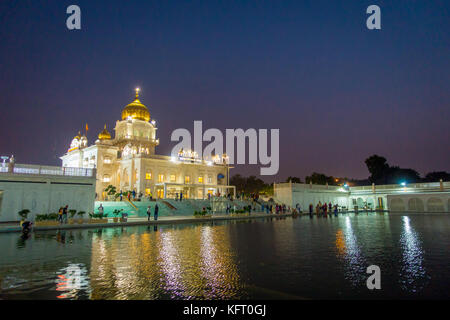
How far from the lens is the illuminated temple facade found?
1839 inches

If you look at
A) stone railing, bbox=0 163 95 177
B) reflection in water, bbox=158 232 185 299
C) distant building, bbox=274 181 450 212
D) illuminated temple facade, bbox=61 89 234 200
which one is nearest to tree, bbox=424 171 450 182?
distant building, bbox=274 181 450 212

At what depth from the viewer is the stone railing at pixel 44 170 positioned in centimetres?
2430

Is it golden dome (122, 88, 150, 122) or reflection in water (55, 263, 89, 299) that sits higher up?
golden dome (122, 88, 150, 122)

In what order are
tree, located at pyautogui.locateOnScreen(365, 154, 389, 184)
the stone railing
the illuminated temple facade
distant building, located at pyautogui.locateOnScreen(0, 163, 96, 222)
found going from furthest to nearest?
tree, located at pyautogui.locateOnScreen(365, 154, 389, 184) → the illuminated temple facade → the stone railing → distant building, located at pyautogui.locateOnScreen(0, 163, 96, 222)

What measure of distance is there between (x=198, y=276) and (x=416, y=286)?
4.98 m

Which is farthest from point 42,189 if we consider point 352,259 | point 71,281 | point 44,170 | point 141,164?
point 352,259

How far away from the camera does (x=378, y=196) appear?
53781mm

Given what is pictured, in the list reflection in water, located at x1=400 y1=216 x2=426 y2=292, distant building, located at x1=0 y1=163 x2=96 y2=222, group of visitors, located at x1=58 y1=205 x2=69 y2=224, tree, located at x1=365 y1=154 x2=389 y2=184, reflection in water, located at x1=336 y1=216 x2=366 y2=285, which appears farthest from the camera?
tree, located at x1=365 y1=154 x2=389 y2=184

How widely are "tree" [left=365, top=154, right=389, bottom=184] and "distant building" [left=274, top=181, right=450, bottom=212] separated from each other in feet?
78.3

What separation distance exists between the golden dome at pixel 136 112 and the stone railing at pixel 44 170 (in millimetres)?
29808

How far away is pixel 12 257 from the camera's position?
9812 mm

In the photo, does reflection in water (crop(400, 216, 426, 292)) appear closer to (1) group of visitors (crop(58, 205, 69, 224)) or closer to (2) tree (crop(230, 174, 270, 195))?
(1) group of visitors (crop(58, 205, 69, 224))

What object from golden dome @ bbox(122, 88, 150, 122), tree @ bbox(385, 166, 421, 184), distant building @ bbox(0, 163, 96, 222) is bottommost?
distant building @ bbox(0, 163, 96, 222)
